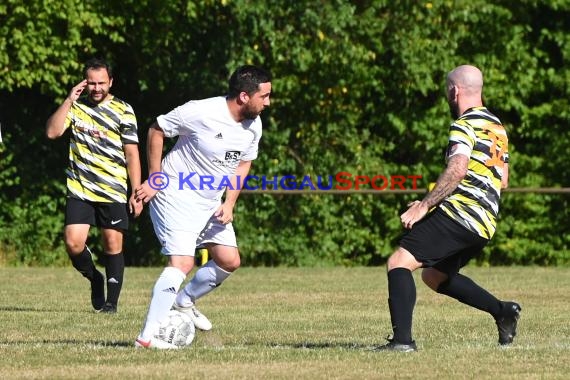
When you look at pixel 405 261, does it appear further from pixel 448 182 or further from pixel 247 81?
pixel 247 81

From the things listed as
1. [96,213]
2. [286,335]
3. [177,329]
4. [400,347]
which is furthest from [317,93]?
[400,347]

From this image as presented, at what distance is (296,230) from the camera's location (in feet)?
71.7

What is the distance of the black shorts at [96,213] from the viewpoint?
36.8 feet

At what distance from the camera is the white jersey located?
27.2ft

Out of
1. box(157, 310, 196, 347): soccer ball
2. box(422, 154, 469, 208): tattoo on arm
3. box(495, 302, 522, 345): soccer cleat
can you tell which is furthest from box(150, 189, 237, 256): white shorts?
box(495, 302, 522, 345): soccer cleat

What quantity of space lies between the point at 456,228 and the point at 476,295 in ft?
2.22

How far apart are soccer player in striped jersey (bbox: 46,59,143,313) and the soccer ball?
9.53 feet

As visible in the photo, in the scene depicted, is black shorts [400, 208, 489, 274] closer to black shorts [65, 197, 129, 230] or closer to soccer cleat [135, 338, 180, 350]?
soccer cleat [135, 338, 180, 350]

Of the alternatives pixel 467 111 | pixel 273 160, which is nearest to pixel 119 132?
pixel 467 111

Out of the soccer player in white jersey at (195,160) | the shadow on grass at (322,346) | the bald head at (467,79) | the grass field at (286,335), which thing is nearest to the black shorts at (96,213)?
the grass field at (286,335)

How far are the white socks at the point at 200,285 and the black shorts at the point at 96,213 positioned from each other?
8.66 ft

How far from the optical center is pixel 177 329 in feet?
26.8

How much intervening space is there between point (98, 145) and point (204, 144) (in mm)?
3013

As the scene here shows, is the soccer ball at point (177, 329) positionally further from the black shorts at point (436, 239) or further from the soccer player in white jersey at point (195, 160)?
the black shorts at point (436, 239)
